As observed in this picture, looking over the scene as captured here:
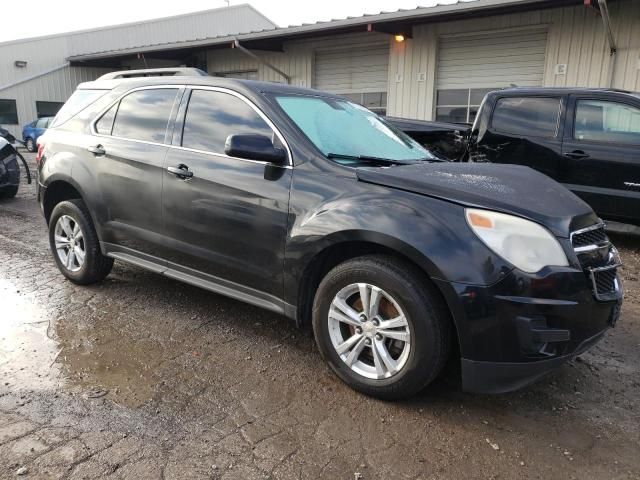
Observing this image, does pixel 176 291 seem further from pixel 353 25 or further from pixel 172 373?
pixel 353 25

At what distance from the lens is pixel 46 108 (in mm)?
26016

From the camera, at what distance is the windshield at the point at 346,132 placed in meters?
3.36

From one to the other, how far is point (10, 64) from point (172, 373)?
89.9 feet

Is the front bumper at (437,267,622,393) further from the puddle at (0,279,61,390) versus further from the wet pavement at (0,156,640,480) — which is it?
the puddle at (0,279,61,390)

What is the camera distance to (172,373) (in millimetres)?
3203

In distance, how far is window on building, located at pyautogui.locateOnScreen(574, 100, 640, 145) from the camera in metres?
6.04

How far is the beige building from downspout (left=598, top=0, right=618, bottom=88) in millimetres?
19

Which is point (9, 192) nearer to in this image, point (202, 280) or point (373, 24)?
point (202, 280)

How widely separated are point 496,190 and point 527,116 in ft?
14.9

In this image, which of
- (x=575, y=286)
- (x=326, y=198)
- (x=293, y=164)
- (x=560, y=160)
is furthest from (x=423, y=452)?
(x=560, y=160)

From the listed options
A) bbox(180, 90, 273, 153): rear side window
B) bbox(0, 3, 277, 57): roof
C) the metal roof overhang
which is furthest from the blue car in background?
bbox(180, 90, 273, 153): rear side window

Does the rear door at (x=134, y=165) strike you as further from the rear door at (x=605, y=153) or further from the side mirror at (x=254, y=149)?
the rear door at (x=605, y=153)

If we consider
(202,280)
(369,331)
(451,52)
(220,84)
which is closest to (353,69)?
(451,52)

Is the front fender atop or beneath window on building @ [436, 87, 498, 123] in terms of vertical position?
beneath
